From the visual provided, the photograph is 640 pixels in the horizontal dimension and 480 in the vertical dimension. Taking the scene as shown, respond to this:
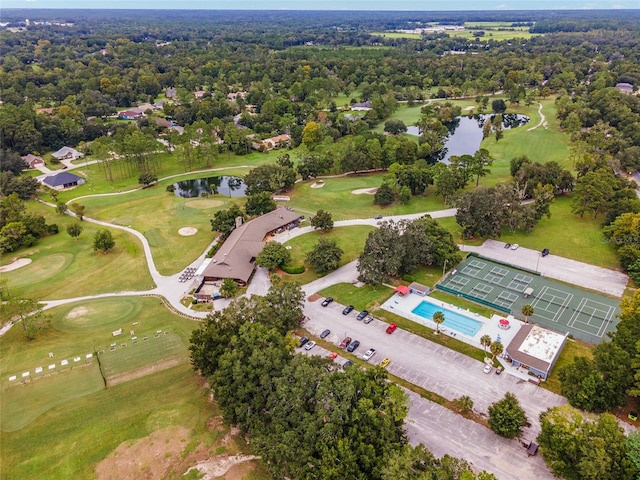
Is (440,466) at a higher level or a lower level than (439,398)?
higher

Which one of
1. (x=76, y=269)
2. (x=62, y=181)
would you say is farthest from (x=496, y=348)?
(x=62, y=181)

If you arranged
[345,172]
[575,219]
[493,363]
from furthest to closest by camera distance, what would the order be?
[345,172], [575,219], [493,363]

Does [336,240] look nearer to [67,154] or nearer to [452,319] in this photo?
[452,319]

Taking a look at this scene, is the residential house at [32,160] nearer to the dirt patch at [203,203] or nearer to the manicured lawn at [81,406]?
the dirt patch at [203,203]

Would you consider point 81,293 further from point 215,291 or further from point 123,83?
point 123,83

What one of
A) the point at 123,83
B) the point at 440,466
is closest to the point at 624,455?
the point at 440,466

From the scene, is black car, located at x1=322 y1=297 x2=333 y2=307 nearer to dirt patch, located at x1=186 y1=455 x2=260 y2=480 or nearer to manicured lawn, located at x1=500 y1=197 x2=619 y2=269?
dirt patch, located at x1=186 y1=455 x2=260 y2=480

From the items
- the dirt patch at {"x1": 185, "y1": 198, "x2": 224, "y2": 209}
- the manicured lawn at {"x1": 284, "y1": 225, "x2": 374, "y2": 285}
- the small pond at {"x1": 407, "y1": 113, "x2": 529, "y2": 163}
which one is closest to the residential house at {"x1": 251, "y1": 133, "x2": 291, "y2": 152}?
the dirt patch at {"x1": 185, "y1": 198, "x2": 224, "y2": 209}

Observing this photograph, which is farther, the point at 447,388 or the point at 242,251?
the point at 242,251
